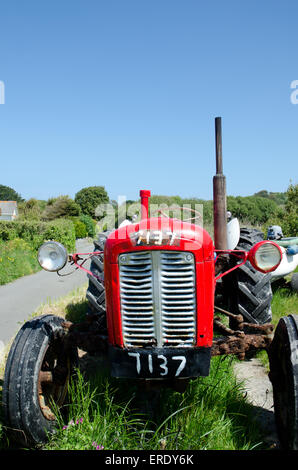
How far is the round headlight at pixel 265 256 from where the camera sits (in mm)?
2746

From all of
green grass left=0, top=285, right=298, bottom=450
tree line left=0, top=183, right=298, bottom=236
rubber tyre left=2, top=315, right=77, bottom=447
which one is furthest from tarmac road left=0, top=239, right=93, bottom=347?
tree line left=0, top=183, right=298, bottom=236

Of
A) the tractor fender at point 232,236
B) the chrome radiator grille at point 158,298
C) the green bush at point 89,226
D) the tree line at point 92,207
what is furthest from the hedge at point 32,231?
the chrome radiator grille at point 158,298

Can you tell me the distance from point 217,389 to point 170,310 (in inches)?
39.4

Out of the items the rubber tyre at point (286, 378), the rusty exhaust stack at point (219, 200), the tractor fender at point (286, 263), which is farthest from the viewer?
the tractor fender at point (286, 263)

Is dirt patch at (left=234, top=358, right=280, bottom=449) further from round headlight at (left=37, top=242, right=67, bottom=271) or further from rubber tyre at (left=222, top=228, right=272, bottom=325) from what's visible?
round headlight at (left=37, top=242, right=67, bottom=271)

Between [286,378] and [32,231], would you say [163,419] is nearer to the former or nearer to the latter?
[286,378]

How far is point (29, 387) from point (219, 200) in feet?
7.14

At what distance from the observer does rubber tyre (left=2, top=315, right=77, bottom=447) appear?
8.70ft

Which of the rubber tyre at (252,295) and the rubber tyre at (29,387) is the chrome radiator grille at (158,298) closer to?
the rubber tyre at (29,387)

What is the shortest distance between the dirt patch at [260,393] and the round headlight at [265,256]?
3.57ft

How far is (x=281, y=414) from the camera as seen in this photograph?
2854 mm

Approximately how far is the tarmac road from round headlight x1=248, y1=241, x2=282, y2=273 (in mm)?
3505

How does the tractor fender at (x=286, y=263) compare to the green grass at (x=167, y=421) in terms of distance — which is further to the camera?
the tractor fender at (x=286, y=263)

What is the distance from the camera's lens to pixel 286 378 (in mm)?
2662
